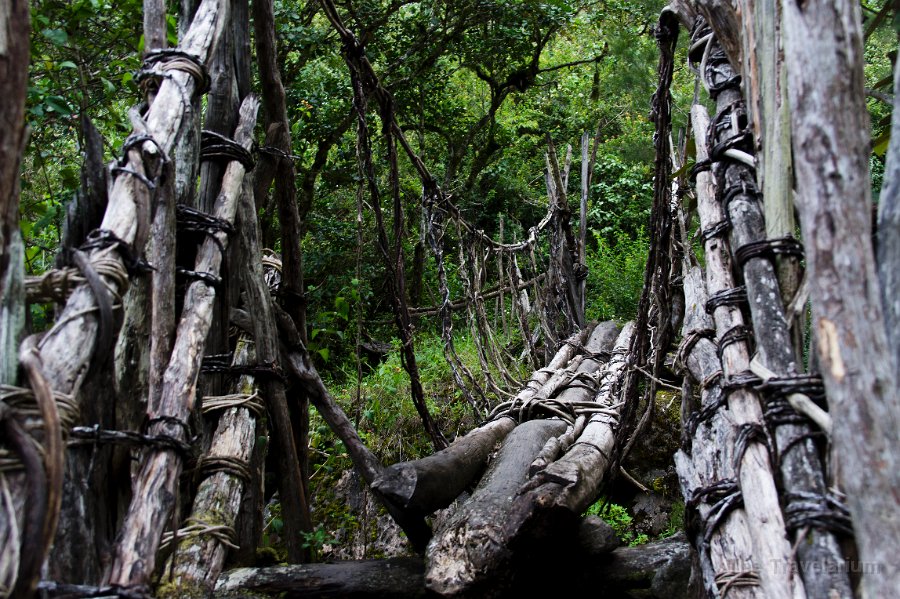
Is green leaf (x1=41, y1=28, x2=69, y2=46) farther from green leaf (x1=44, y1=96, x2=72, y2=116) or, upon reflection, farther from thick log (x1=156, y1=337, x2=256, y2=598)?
thick log (x1=156, y1=337, x2=256, y2=598)

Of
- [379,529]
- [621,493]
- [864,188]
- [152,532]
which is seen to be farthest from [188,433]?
[621,493]

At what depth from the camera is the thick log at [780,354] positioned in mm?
1120

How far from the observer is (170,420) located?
1.46 metres

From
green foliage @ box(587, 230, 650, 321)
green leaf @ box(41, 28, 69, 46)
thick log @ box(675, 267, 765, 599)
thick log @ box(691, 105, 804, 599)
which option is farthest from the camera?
green foliage @ box(587, 230, 650, 321)

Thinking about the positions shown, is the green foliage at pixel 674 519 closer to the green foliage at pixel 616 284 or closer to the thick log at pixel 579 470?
the thick log at pixel 579 470

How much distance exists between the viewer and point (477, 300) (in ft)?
12.7

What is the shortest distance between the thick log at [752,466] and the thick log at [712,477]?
5 cm

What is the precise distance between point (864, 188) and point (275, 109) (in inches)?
79.0

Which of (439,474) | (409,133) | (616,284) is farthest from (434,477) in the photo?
(409,133)

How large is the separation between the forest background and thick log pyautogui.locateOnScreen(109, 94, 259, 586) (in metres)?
0.36

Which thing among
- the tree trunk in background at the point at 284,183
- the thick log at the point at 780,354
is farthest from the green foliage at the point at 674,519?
the thick log at the point at 780,354

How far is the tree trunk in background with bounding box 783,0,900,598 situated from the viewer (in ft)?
2.86

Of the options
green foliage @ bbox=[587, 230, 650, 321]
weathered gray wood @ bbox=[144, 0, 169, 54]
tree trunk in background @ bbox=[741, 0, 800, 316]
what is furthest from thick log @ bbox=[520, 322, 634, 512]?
green foliage @ bbox=[587, 230, 650, 321]

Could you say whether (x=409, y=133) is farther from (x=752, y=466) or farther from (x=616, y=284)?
(x=752, y=466)
